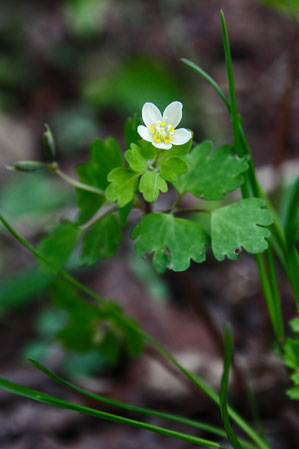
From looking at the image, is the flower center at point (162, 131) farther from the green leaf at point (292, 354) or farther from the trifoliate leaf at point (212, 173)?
the green leaf at point (292, 354)

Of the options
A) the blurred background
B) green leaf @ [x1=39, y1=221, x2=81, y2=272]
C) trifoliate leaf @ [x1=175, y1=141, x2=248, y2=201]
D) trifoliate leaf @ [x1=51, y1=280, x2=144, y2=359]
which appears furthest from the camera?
the blurred background

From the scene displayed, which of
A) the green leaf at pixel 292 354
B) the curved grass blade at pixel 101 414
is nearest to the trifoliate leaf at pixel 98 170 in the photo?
the curved grass blade at pixel 101 414

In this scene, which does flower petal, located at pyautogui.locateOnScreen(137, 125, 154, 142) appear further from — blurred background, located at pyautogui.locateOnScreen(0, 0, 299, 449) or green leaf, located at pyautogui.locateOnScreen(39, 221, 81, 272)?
blurred background, located at pyautogui.locateOnScreen(0, 0, 299, 449)

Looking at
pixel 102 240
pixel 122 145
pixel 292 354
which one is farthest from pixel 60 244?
pixel 122 145

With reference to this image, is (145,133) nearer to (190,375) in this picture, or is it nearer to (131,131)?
(131,131)

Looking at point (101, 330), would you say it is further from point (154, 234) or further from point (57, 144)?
point (57, 144)

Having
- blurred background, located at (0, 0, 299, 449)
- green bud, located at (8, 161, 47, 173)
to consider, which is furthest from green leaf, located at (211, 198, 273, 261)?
green bud, located at (8, 161, 47, 173)

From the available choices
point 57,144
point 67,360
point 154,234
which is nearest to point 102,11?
point 57,144
